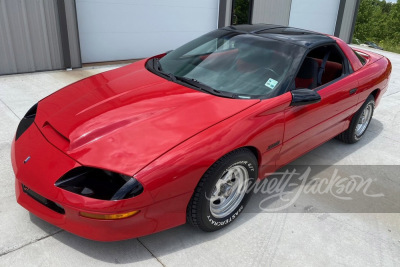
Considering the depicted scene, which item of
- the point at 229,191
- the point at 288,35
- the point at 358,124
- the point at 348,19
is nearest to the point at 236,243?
the point at 229,191

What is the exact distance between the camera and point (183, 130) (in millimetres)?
2426

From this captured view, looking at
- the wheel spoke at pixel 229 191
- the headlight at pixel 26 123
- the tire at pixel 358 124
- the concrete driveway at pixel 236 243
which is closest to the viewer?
the concrete driveway at pixel 236 243

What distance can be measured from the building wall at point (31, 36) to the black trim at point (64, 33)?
0.04 meters

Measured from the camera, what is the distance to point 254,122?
266 centimetres

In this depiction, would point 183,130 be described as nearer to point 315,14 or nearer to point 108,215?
point 108,215

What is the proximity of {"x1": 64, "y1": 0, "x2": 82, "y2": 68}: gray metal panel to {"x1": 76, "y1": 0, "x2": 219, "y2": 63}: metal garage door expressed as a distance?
1.09 ft

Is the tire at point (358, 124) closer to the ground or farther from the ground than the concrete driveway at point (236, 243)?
farther from the ground

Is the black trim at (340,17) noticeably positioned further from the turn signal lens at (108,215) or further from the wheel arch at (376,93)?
the turn signal lens at (108,215)

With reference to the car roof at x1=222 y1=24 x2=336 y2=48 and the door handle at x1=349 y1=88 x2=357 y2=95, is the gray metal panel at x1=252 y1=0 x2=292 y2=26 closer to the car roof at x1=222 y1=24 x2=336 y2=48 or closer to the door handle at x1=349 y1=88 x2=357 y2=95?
the car roof at x1=222 y1=24 x2=336 y2=48

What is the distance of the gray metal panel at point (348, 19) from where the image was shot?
12.9m

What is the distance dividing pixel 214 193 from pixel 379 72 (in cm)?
291

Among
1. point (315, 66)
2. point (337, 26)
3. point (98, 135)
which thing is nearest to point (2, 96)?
point (98, 135)


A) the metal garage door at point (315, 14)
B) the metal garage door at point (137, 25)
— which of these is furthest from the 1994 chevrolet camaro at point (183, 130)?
the metal garage door at point (315, 14)

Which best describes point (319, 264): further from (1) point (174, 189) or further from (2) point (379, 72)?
(2) point (379, 72)
